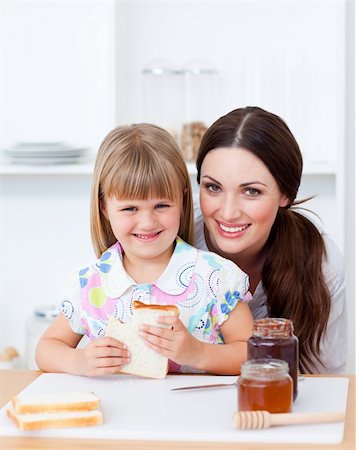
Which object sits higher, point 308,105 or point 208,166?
point 308,105

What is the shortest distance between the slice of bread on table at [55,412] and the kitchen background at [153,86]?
1.58 m

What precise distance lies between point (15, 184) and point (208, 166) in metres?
1.39

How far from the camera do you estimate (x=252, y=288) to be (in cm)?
209

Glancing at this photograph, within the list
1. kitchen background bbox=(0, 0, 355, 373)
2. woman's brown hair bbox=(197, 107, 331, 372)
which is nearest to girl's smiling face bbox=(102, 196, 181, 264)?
woman's brown hair bbox=(197, 107, 331, 372)

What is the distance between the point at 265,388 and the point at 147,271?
52 cm

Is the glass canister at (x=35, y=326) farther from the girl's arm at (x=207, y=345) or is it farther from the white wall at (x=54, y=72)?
the girl's arm at (x=207, y=345)

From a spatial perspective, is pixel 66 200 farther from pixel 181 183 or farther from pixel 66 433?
pixel 66 433

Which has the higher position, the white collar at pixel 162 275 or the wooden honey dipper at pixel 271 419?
the white collar at pixel 162 275

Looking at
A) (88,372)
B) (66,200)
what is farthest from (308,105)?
(88,372)

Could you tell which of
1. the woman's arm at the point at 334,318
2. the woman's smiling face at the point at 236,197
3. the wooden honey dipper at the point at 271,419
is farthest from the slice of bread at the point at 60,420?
the woman's arm at the point at 334,318

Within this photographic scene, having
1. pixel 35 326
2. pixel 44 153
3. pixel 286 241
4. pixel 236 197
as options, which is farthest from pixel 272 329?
pixel 35 326

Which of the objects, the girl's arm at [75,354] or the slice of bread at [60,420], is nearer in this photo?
the slice of bread at [60,420]

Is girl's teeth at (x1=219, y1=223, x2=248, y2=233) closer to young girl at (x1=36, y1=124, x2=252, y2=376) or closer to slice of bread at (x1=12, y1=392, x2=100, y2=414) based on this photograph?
young girl at (x1=36, y1=124, x2=252, y2=376)

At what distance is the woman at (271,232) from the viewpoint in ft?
6.21
